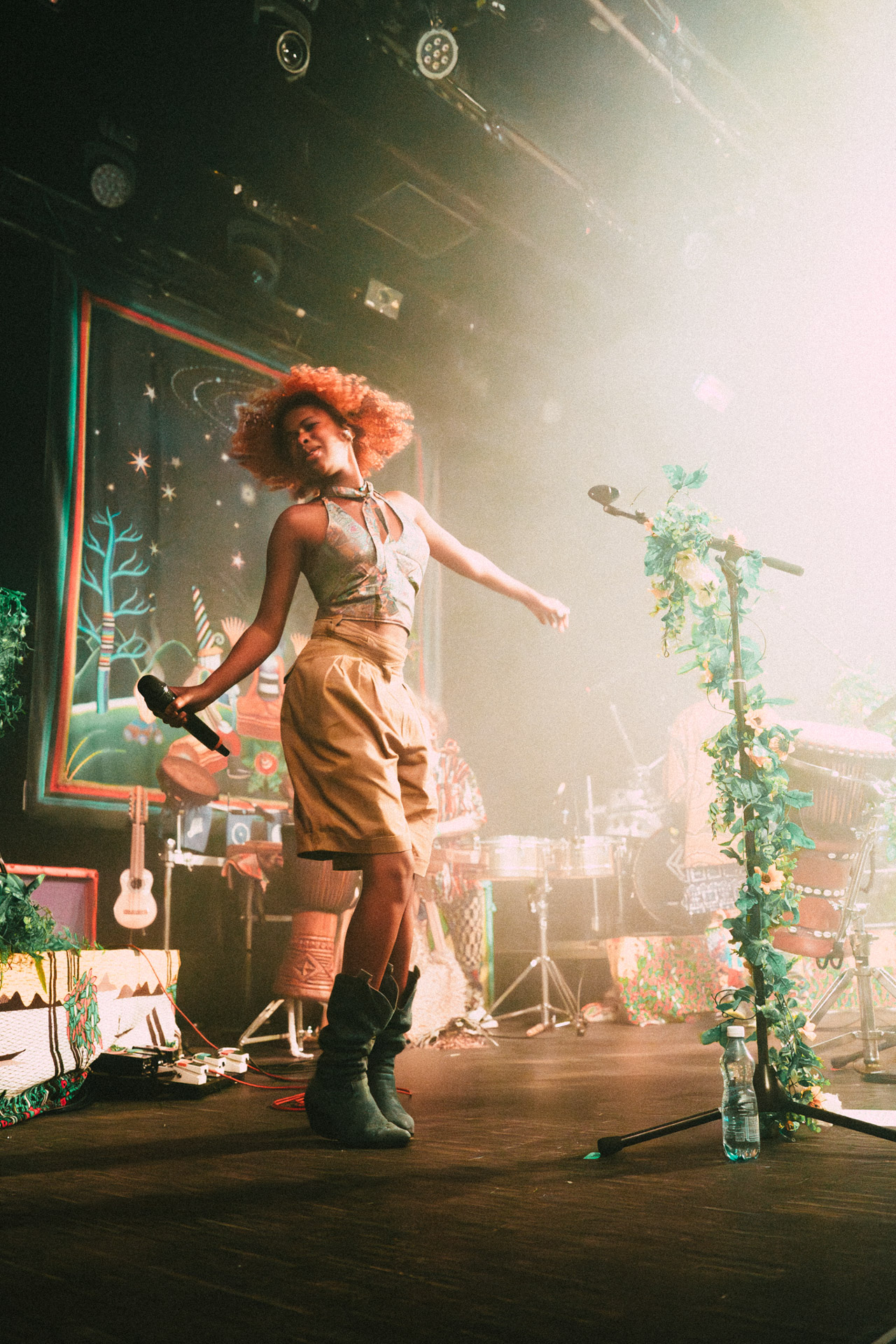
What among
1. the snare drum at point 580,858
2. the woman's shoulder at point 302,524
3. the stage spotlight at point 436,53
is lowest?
the snare drum at point 580,858

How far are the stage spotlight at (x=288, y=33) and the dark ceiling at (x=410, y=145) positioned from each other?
3 cm

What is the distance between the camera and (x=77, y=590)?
16.9 feet

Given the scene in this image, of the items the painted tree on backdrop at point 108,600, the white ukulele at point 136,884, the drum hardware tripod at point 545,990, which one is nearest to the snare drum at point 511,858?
the drum hardware tripod at point 545,990

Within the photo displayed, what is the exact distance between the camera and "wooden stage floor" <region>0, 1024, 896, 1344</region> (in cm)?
102

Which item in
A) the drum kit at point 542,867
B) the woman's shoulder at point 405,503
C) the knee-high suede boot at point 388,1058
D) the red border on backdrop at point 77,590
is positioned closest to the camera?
the knee-high suede boot at point 388,1058

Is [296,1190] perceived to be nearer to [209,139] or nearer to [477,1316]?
[477,1316]

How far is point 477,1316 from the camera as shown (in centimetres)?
102

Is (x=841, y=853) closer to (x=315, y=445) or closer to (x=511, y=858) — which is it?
(x=511, y=858)

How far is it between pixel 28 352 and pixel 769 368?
16.8ft

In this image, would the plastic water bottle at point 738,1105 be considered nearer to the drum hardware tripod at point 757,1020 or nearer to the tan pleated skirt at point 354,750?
the drum hardware tripod at point 757,1020

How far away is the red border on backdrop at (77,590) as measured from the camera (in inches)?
196

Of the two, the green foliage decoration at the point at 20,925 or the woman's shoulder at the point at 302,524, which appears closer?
the woman's shoulder at the point at 302,524

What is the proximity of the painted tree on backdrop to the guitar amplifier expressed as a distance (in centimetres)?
122

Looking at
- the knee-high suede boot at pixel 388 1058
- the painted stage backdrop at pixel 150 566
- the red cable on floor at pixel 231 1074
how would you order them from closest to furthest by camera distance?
the knee-high suede boot at pixel 388 1058 → the red cable on floor at pixel 231 1074 → the painted stage backdrop at pixel 150 566
